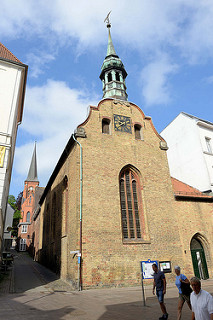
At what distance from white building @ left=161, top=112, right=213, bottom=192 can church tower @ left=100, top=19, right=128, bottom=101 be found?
7.93m

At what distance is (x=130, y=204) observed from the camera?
15.0m

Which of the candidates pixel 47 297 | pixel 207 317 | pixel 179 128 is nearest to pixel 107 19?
pixel 179 128

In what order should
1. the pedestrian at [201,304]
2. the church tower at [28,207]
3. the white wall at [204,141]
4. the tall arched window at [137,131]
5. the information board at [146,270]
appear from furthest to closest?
the church tower at [28,207] → the white wall at [204,141] → the tall arched window at [137,131] → the information board at [146,270] → the pedestrian at [201,304]

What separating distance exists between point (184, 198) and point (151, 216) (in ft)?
11.0

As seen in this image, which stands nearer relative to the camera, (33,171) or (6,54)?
(6,54)

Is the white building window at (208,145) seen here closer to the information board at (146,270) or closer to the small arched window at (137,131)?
the small arched window at (137,131)

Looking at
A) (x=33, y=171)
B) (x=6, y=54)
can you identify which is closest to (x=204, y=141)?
(x=6, y=54)

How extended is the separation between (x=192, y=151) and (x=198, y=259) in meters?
11.0

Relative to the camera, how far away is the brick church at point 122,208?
12586mm

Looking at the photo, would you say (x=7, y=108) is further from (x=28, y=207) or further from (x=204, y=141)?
(x=28, y=207)

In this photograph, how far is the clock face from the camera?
1667cm

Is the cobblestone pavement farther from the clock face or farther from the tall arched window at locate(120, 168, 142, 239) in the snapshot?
the clock face

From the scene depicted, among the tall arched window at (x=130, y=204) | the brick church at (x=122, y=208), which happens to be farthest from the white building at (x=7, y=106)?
the tall arched window at (x=130, y=204)

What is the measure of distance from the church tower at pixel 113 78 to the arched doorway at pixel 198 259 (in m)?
13.0
